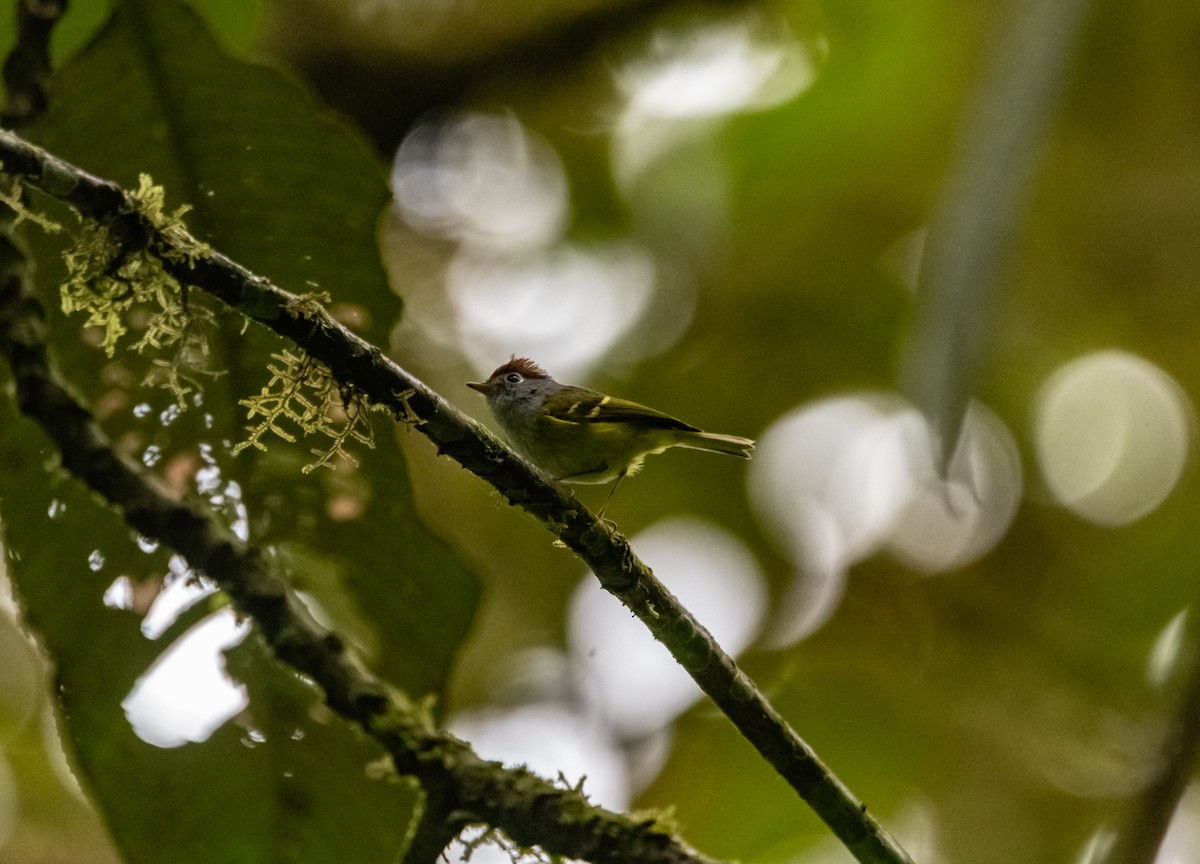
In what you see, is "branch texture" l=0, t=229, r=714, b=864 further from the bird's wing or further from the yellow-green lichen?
the bird's wing

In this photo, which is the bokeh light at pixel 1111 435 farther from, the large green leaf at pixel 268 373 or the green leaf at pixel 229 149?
the green leaf at pixel 229 149

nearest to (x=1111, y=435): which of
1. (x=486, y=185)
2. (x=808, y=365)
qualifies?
(x=808, y=365)

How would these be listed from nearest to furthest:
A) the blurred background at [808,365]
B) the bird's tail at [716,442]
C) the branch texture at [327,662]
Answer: the branch texture at [327,662], the bird's tail at [716,442], the blurred background at [808,365]

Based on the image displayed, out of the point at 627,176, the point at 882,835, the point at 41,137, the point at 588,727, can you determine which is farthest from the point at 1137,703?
the point at 41,137

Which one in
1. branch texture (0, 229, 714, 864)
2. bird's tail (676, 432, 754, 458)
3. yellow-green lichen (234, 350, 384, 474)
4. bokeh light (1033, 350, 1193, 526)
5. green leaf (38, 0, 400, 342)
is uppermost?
bokeh light (1033, 350, 1193, 526)

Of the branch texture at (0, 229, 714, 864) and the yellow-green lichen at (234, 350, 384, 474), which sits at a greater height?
the yellow-green lichen at (234, 350, 384, 474)

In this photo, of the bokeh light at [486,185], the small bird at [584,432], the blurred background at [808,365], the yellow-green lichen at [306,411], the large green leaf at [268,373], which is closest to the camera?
the yellow-green lichen at [306,411]

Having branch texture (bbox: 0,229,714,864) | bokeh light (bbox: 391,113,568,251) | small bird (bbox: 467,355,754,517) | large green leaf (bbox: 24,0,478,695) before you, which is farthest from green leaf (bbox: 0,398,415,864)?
bokeh light (bbox: 391,113,568,251)

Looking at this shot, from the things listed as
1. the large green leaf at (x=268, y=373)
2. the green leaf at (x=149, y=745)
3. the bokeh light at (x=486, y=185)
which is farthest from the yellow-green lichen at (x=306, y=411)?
the bokeh light at (x=486, y=185)
